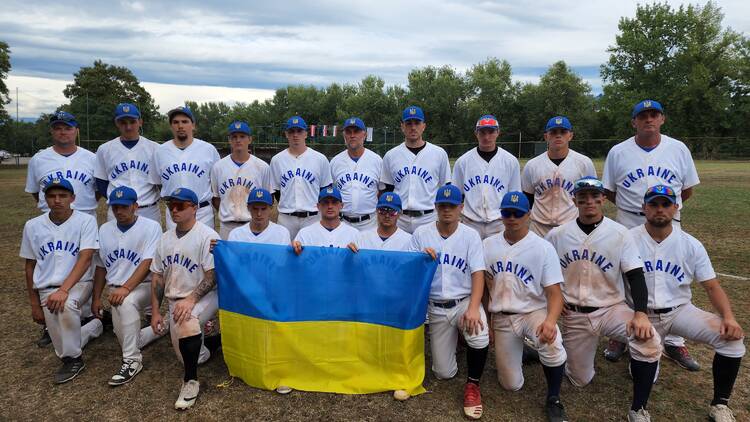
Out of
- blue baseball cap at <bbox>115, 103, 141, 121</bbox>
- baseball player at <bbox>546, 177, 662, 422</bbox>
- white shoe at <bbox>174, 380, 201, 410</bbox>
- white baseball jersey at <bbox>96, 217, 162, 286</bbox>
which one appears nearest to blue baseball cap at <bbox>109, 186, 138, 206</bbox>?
white baseball jersey at <bbox>96, 217, 162, 286</bbox>

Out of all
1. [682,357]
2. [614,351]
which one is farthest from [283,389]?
[682,357]

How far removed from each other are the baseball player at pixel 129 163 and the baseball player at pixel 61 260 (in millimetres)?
928

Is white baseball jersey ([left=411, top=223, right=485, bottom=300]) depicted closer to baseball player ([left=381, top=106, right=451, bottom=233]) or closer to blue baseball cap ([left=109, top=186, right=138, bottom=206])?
baseball player ([left=381, top=106, right=451, bottom=233])

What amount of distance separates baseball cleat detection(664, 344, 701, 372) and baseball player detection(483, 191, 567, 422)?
1.65 meters

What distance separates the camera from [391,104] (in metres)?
65.9

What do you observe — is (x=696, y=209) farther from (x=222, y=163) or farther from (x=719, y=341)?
(x=222, y=163)

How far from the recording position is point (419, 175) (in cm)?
574

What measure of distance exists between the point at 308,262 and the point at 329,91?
7424cm

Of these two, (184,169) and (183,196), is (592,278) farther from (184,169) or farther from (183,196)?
(184,169)

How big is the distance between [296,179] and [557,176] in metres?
3.17

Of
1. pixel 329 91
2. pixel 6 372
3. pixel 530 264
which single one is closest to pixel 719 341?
pixel 530 264

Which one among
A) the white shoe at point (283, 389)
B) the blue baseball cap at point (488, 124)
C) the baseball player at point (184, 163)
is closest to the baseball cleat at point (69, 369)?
the baseball player at point (184, 163)

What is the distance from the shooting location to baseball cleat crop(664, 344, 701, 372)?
456 centimetres

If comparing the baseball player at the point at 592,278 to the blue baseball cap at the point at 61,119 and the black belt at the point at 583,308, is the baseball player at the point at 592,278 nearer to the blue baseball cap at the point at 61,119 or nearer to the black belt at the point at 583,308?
the black belt at the point at 583,308
